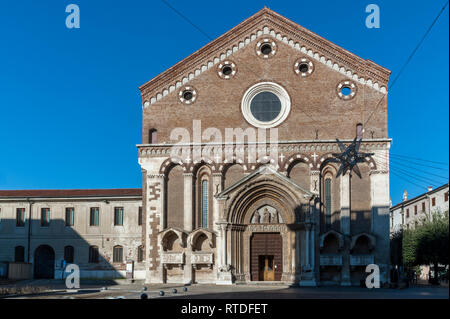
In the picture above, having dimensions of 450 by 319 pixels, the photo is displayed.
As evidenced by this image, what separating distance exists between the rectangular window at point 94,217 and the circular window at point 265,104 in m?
17.2

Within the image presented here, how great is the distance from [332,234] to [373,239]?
2.40 metres

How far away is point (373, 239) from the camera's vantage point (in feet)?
104

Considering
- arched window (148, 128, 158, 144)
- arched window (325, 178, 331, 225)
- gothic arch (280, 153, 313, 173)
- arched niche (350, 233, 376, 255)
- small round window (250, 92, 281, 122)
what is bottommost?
arched niche (350, 233, 376, 255)

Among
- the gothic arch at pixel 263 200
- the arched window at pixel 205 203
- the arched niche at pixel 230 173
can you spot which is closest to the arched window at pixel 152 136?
the arched window at pixel 205 203

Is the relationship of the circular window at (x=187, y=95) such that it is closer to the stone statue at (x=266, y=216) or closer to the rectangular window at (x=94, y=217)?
the stone statue at (x=266, y=216)

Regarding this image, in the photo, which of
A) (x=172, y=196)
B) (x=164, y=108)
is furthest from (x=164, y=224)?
(x=164, y=108)

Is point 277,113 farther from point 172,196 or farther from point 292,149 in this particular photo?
point 172,196

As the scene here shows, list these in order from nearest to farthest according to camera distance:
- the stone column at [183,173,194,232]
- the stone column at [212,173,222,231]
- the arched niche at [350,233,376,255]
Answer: the arched niche at [350,233,376,255] → the stone column at [212,173,222,231] → the stone column at [183,173,194,232]

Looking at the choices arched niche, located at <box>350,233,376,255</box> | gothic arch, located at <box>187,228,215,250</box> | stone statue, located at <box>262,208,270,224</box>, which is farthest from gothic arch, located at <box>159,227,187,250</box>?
arched niche, located at <box>350,233,376,255</box>

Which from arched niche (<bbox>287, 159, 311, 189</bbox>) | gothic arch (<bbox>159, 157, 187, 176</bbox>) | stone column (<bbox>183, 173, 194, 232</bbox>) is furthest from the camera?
gothic arch (<bbox>159, 157, 187, 176</bbox>)

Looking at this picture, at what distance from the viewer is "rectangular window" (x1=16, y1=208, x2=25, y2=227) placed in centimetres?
4478

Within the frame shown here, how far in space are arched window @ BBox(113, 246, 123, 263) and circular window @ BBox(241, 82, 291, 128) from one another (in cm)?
1709

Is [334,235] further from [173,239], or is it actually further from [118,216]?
[118,216]

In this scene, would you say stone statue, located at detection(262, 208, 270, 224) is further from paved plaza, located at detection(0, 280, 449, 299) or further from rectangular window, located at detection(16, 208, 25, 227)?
rectangular window, located at detection(16, 208, 25, 227)
